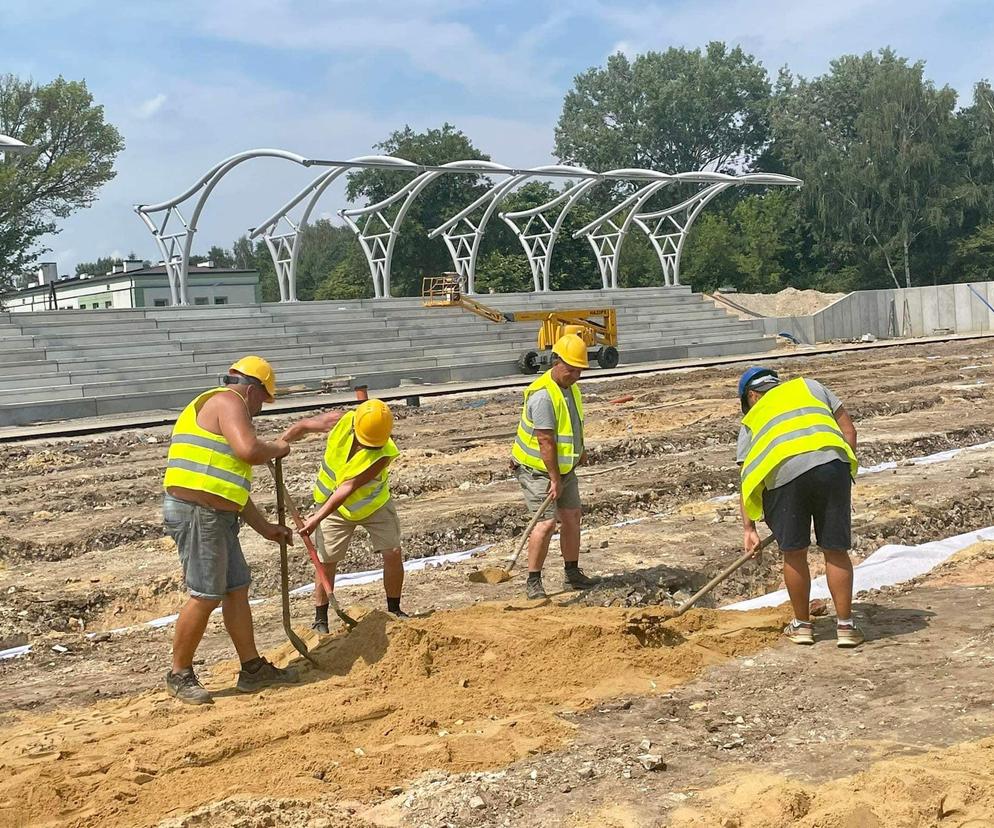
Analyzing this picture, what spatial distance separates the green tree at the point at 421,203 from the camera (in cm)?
6200

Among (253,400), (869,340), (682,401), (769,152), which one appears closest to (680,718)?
(253,400)

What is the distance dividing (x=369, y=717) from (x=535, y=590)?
8.01 feet

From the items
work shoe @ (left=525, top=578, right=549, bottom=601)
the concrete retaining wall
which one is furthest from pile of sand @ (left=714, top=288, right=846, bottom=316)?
work shoe @ (left=525, top=578, right=549, bottom=601)

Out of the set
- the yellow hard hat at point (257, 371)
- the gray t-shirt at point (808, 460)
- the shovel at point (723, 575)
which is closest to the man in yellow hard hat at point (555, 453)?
the shovel at point (723, 575)

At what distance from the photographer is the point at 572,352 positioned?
717cm

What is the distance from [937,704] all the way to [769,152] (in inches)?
3225

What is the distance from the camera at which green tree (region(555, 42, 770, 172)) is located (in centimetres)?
8031

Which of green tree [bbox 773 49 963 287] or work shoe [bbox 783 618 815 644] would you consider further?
green tree [bbox 773 49 963 287]

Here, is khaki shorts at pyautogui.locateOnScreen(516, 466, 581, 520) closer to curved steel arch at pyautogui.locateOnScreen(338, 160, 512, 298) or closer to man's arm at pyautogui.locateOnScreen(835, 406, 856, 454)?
man's arm at pyautogui.locateOnScreen(835, 406, 856, 454)

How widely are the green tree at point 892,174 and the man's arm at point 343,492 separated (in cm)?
5830

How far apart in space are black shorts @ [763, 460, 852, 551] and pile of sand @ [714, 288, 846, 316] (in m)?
46.4

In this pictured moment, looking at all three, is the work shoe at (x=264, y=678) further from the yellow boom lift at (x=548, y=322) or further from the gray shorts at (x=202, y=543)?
the yellow boom lift at (x=548, y=322)

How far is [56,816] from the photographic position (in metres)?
4.19

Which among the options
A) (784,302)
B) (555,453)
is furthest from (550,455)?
(784,302)
